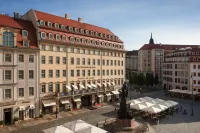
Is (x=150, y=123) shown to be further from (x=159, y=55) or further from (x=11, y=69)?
(x=159, y=55)

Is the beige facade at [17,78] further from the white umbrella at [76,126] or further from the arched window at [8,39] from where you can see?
the white umbrella at [76,126]

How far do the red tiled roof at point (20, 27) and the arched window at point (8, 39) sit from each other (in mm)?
1340

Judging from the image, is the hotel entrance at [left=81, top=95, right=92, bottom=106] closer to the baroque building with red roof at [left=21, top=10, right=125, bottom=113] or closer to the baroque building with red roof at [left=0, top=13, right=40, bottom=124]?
the baroque building with red roof at [left=21, top=10, right=125, bottom=113]

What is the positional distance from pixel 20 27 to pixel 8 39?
13.4 ft

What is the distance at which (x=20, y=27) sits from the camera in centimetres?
3353

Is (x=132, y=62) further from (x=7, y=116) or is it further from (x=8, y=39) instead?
(x=7, y=116)

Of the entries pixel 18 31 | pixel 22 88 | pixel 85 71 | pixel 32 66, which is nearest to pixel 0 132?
pixel 22 88

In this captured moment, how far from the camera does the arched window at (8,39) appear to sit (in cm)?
3019

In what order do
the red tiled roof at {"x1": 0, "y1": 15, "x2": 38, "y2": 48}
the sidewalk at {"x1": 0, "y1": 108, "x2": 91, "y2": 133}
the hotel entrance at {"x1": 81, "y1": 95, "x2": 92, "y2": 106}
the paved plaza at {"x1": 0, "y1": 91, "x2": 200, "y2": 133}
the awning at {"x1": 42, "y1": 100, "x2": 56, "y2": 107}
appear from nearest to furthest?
the paved plaza at {"x1": 0, "y1": 91, "x2": 200, "y2": 133} → the sidewalk at {"x1": 0, "y1": 108, "x2": 91, "y2": 133} → the red tiled roof at {"x1": 0, "y1": 15, "x2": 38, "y2": 48} → the awning at {"x1": 42, "y1": 100, "x2": 56, "y2": 107} → the hotel entrance at {"x1": 81, "y1": 95, "x2": 92, "y2": 106}

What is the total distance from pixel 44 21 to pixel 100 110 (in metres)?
23.0

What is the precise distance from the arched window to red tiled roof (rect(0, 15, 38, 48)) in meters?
1.34

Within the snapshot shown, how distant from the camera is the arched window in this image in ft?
99.0

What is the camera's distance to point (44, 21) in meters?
37.1

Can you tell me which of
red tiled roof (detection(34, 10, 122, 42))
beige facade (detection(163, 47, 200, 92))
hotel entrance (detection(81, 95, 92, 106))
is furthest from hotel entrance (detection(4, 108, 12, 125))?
beige facade (detection(163, 47, 200, 92))
